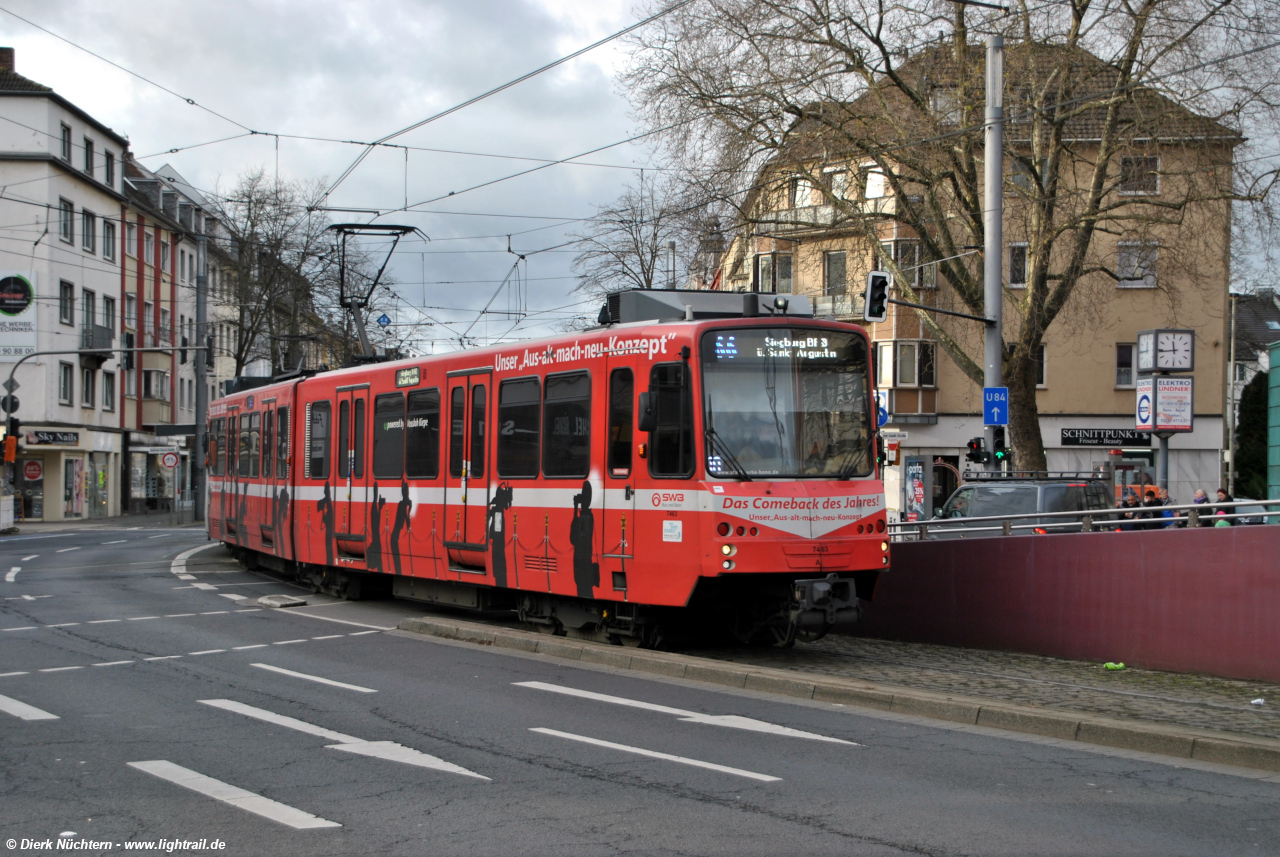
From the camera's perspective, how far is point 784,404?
1154 cm

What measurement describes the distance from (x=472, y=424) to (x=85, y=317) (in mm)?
44399

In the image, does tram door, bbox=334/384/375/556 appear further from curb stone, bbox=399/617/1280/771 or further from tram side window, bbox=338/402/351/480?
curb stone, bbox=399/617/1280/771

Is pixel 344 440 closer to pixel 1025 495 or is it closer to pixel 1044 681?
pixel 1025 495

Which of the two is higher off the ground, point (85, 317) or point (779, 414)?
point (85, 317)

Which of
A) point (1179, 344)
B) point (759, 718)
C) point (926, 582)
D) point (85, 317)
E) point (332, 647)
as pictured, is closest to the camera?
point (759, 718)

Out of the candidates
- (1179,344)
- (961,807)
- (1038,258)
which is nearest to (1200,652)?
(961,807)

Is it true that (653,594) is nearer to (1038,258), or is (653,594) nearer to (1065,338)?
(1038,258)

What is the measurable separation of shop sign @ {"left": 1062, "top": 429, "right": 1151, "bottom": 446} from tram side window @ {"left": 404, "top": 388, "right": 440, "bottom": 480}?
32.1 meters

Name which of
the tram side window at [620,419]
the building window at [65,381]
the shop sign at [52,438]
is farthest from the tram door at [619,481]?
the building window at [65,381]

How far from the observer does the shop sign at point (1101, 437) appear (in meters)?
43.2

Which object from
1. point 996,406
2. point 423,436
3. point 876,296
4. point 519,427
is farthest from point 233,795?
point 876,296

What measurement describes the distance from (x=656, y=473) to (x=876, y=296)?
10.8 meters

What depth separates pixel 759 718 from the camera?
29.6 feet

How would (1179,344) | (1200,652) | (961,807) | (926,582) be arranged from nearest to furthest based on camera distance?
(961,807) < (1200,652) < (926,582) < (1179,344)
